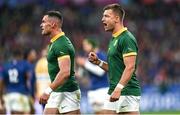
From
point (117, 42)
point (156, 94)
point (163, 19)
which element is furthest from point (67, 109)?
point (163, 19)

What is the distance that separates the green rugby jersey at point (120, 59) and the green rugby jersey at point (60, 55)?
0.72 m

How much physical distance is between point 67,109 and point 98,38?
19.5 m

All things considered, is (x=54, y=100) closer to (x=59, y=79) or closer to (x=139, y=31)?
(x=59, y=79)

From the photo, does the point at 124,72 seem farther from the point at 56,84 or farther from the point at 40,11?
the point at 40,11

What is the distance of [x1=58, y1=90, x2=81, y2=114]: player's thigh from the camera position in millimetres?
11156

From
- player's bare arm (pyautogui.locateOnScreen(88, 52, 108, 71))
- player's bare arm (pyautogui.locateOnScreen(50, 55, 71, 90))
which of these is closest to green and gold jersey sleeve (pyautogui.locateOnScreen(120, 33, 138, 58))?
player's bare arm (pyautogui.locateOnScreen(88, 52, 108, 71))

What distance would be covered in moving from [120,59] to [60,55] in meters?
1.00

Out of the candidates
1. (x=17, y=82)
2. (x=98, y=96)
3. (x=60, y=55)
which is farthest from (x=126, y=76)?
(x=17, y=82)

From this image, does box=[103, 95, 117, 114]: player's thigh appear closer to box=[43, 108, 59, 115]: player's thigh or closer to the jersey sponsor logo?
box=[43, 108, 59, 115]: player's thigh

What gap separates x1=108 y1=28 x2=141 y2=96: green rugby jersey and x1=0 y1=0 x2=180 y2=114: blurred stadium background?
15.6m

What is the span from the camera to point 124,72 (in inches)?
398

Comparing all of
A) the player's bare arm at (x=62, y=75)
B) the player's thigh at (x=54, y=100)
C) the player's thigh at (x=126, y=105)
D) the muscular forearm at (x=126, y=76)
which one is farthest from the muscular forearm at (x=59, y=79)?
the muscular forearm at (x=126, y=76)

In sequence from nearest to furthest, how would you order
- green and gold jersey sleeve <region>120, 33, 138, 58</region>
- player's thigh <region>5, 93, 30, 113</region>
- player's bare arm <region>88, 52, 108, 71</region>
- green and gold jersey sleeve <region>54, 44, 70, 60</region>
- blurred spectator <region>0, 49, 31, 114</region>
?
green and gold jersey sleeve <region>120, 33, 138, 58</region> → green and gold jersey sleeve <region>54, 44, 70, 60</region> → player's bare arm <region>88, 52, 108, 71</region> → blurred spectator <region>0, 49, 31, 114</region> → player's thigh <region>5, 93, 30, 113</region>

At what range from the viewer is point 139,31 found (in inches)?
1243
